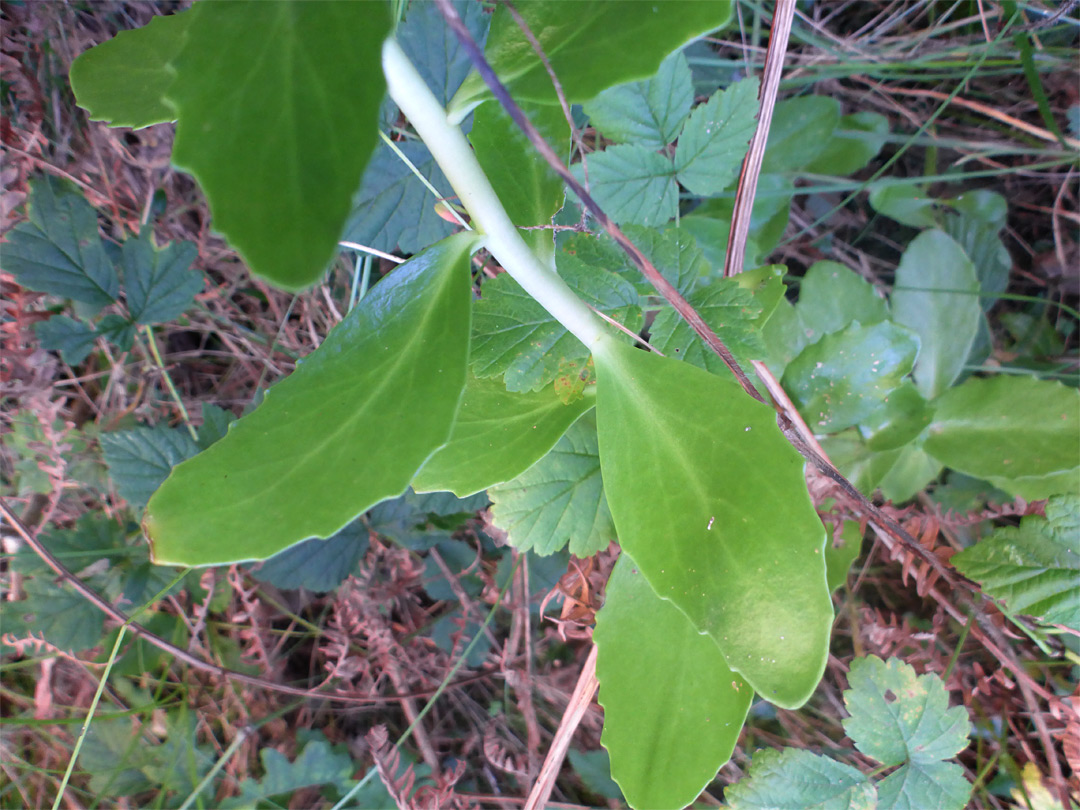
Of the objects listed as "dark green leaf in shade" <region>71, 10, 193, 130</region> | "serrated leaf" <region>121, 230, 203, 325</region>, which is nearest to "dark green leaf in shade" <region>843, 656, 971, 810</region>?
"dark green leaf in shade" <region>71, 10, 193, 130</region>

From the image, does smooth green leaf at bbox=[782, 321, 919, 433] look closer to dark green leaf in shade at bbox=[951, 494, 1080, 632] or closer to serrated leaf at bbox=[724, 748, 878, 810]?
dark green leaf in shade at bbox=[951, 494, 1080, 632]

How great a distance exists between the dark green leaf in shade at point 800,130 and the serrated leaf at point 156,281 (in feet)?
4.09

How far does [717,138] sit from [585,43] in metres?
0.50

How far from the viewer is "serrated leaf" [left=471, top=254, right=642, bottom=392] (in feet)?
2.94

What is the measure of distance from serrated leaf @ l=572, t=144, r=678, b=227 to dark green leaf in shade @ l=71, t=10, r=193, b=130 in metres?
0.62

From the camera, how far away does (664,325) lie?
97 centimetres

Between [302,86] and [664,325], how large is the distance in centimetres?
59

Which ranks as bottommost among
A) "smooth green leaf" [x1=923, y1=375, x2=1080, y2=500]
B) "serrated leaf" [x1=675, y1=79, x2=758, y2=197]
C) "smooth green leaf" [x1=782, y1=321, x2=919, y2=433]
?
→ "smooth green leaf" [x1=923, y1=375, x2=1080, y2=500]

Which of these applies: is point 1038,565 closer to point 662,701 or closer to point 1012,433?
point 1012,433

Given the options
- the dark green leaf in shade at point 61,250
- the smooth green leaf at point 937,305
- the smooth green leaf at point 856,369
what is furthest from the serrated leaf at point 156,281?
the smooth green leaf at point 937,305

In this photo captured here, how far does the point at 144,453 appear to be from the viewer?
1397 mm

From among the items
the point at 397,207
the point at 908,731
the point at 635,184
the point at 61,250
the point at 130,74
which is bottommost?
the point at 908,731

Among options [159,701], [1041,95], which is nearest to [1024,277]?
A: [1041,95]

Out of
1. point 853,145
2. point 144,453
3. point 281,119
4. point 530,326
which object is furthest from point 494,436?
point 853,145
